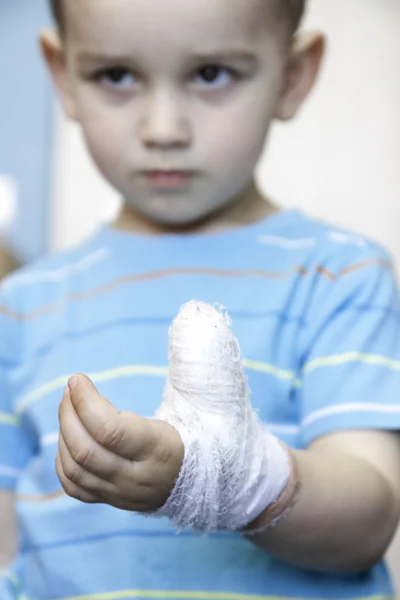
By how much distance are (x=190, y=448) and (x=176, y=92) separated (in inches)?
13.7

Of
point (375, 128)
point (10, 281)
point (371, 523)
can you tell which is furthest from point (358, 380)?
point (375, 128)

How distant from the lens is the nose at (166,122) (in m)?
0.74

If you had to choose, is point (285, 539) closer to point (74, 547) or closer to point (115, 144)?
point (74, 547)

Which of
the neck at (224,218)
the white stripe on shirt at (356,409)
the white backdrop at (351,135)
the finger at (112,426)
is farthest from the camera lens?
the white backdrop at (351,135)

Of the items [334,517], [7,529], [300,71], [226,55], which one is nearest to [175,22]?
[226,55]

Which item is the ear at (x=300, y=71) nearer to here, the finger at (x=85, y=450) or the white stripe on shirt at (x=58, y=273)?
the white stripe on shirt at (x=58, y=273)

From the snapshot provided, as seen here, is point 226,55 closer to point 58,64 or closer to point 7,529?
point 58,64

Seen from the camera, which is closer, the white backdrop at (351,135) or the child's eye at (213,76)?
the child's eye at (213,76)

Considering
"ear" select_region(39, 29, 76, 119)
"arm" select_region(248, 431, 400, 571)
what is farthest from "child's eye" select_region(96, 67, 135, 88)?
"arm" select_region(248, 431, 400, 571)

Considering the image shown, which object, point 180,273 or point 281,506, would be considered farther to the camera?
point 180,273

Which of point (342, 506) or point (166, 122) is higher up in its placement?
point (166, 122)

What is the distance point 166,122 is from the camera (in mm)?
743

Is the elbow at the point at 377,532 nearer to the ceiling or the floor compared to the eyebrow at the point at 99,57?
nearer to the floor

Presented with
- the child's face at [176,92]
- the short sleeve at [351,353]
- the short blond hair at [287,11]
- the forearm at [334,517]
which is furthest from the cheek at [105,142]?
the forearm at [334,517]
